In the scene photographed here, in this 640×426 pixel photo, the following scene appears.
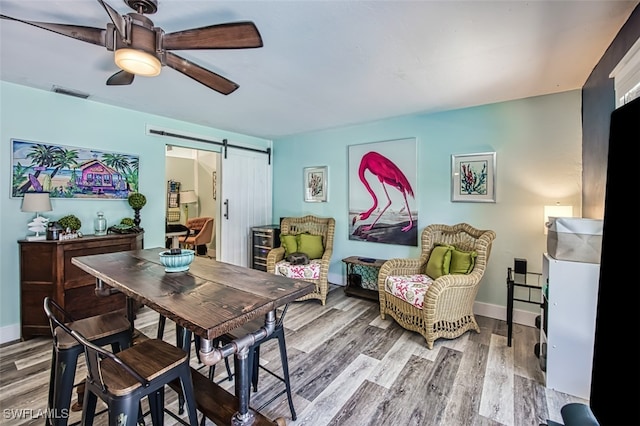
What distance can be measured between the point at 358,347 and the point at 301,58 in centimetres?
249

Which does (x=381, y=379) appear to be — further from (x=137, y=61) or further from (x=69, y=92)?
(x=69, y=92)

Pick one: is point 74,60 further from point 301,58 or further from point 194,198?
point 194,198

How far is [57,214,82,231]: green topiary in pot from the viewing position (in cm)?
294

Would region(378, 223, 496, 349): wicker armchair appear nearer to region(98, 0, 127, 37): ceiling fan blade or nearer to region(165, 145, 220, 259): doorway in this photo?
region(98, 0, 127, 37): ceiling fan blade

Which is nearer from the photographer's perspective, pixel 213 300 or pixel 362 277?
pixel 213 300

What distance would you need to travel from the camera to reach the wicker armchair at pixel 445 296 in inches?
103

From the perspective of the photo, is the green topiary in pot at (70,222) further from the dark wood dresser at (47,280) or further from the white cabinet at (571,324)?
the white cabinet at (571,324)

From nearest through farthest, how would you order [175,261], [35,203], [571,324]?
1. [175,261]
2. [571,324]
3. [35,203]

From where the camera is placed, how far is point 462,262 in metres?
2.87

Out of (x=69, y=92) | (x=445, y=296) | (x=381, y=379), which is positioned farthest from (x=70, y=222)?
(x=445, y=296)

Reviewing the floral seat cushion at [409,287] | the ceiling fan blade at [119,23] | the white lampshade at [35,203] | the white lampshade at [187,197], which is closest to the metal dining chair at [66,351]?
the ceiling fan blade at [119,23]

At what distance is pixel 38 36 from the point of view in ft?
6.34

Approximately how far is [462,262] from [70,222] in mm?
3975

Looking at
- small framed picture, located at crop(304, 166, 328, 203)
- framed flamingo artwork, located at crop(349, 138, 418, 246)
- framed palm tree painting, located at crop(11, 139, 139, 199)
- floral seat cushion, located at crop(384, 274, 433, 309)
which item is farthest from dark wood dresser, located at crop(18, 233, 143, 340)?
framed flamingo artwork, located at crop(349, 138, 418, 246)
